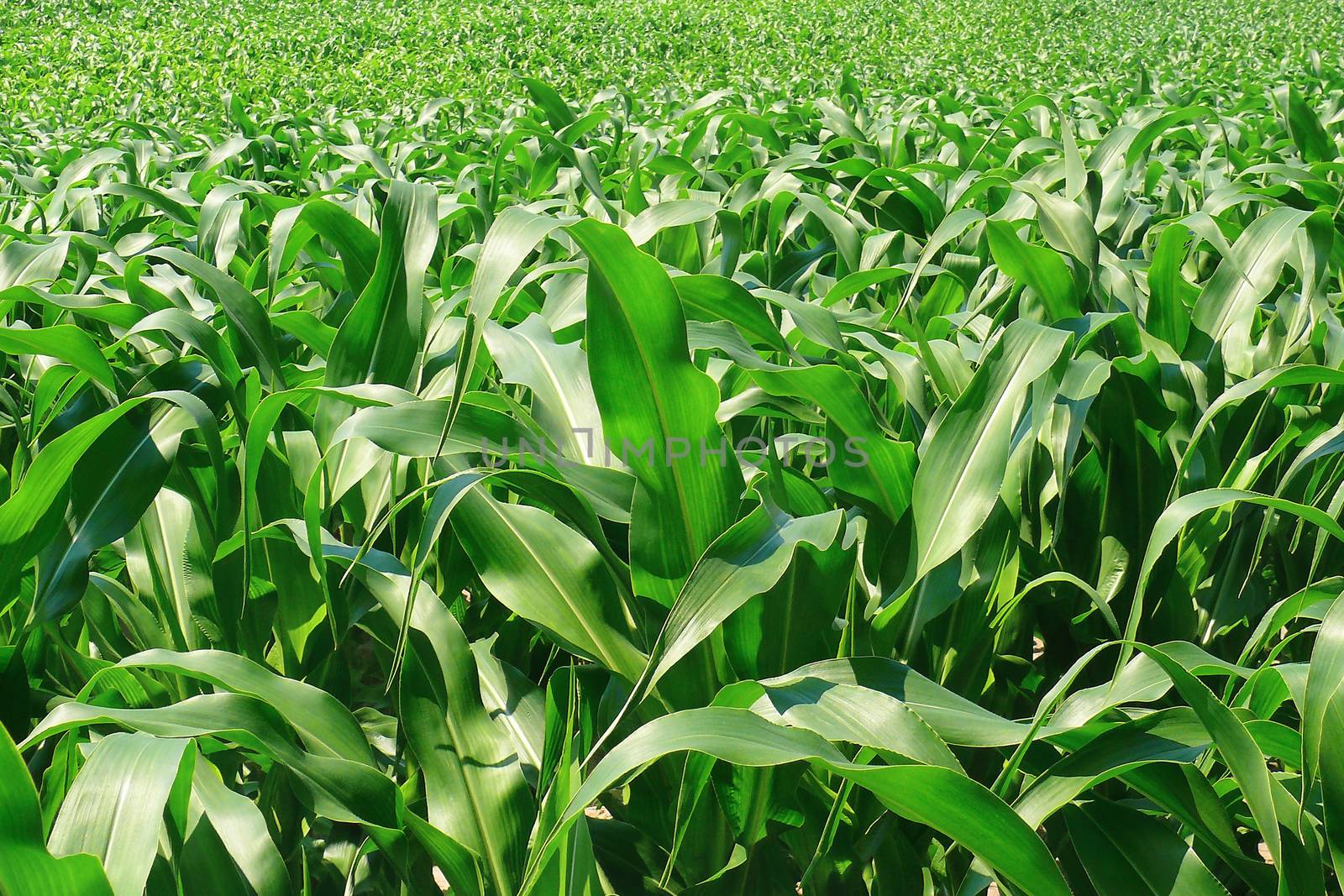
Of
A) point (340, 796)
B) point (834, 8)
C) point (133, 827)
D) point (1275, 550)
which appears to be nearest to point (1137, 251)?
point (1275, 550)

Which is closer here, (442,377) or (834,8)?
(442,377)

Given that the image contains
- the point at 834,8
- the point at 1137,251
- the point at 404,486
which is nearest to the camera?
the point at 404,486

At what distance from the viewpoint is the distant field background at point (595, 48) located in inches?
283

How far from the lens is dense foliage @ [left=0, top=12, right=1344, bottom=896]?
32.7 inches

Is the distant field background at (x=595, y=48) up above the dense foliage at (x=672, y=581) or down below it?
below

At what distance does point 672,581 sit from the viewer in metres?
0.98

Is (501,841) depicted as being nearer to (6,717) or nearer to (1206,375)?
(6,717)

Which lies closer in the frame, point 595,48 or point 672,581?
point 672,581

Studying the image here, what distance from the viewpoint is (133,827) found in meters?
0.77

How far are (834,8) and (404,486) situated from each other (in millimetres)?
11224

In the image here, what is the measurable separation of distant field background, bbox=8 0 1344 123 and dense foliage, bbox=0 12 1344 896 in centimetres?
498

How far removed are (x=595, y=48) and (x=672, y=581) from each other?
902 cm

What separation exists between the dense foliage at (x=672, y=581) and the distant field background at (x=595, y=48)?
4.98 metres

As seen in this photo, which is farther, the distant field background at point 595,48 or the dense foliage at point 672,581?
the distant field background at point 595,48
